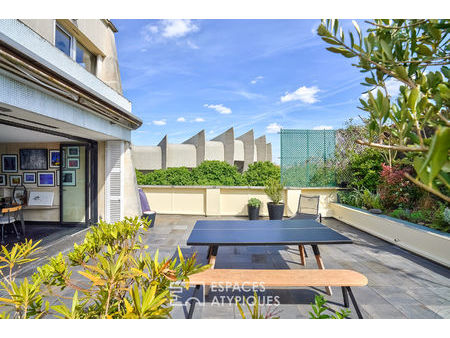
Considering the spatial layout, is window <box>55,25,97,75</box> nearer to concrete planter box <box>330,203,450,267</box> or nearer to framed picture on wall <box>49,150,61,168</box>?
→ framed picture on wall <box>49,150,61,168</box>

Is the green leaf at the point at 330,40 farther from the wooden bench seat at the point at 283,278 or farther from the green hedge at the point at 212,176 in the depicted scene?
the green hedge at the point at 212,176

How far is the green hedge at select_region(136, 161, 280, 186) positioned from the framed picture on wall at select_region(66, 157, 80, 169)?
309 centimetres

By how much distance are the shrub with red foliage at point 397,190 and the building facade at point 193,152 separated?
1647cm

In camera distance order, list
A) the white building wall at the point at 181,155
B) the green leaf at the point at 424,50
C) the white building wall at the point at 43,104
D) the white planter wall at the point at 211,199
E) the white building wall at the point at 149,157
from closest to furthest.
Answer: the green leaf at the point at 424,50 < the white building wall at the point at 43,104 < the white planter wall at the point at 211,199 < the white building wall at the point at 149,157 < the white building wall at the point at 181,155

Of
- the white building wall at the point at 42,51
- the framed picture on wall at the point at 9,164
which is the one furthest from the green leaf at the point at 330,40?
the framed picture on wall at the point at 9,164

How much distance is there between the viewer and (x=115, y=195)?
6.42 metres

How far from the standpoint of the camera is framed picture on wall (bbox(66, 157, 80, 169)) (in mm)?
6535

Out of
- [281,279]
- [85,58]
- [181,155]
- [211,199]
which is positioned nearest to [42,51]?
[85,58]

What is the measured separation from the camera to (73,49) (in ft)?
18.6

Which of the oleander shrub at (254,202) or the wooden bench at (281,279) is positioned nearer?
the wooden bench at (281,279)

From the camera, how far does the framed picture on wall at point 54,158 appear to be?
22.0 ft
